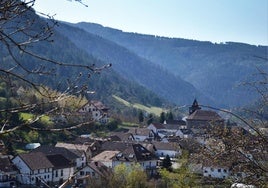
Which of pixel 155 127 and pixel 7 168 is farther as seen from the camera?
pixel 155 127

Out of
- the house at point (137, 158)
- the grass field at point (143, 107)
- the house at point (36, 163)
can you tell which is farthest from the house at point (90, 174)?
the grass field at point (143, 107)

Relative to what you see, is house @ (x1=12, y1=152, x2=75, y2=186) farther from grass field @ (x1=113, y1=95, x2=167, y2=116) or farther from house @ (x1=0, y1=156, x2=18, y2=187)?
grass field @ (x1=113, y1=95, x2=167, y2=116)

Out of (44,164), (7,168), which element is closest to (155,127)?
(44,164)

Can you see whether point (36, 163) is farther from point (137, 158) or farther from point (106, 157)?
point (137, 158)

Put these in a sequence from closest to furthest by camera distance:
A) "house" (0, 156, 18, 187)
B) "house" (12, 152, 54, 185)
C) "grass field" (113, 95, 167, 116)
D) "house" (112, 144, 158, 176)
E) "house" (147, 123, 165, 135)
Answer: "house" (0, 156, 18, 187)
"house" (12, 152, 54, 185)
"house" (112, 144, 158, 176)
"house" (147, 123, 165, 135)
"grass field" (113, 95, 167, 116)

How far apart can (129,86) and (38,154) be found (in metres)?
120

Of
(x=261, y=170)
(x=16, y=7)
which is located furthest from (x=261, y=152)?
(x=16, y=7)

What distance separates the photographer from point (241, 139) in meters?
4.29

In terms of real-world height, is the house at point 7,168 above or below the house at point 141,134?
above

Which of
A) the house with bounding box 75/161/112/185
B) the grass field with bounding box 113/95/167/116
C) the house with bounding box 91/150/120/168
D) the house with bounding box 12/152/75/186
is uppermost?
the house with bounding box 75/161/112/185

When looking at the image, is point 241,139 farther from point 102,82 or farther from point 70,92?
point 102,82

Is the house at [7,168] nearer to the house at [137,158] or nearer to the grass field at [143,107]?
the house at [137,158]

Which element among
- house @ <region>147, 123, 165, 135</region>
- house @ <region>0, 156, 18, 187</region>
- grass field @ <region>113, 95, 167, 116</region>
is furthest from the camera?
grass field @ <region>113, 95, 167, 116</region>

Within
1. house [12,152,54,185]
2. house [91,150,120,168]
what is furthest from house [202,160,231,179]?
house [91,150,120,168]
